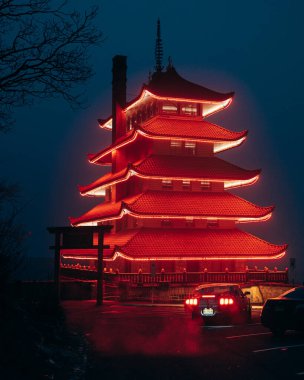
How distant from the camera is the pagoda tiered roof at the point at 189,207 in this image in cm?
4525

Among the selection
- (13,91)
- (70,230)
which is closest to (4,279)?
(13,91)

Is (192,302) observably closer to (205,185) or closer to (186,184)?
(186,184)

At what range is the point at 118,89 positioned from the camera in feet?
203

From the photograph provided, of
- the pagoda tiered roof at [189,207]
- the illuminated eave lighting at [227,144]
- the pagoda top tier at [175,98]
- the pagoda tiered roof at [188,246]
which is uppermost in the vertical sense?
the pagoda top tier at [175,98]

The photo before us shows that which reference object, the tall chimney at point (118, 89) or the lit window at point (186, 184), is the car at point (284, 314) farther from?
the tall chimney at point (118, 89)

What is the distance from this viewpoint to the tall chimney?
2327 inches

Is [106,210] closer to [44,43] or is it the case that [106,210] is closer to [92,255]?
[92,255]

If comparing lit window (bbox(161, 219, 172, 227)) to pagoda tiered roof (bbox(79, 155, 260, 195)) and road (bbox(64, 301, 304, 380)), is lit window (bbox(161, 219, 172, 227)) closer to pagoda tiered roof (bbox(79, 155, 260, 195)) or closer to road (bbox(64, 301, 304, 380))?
pagoda tiered roof (bbox(79, 155, 260, 195))

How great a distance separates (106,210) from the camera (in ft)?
177

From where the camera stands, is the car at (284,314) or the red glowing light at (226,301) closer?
the car at (284,314)

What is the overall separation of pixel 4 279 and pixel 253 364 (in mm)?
5625

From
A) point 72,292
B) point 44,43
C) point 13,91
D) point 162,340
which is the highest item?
point 44,43

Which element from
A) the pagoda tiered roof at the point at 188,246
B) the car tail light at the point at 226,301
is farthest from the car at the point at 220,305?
the pagoda tiered roof at the point at 188,246

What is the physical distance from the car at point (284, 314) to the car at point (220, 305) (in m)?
3.56
